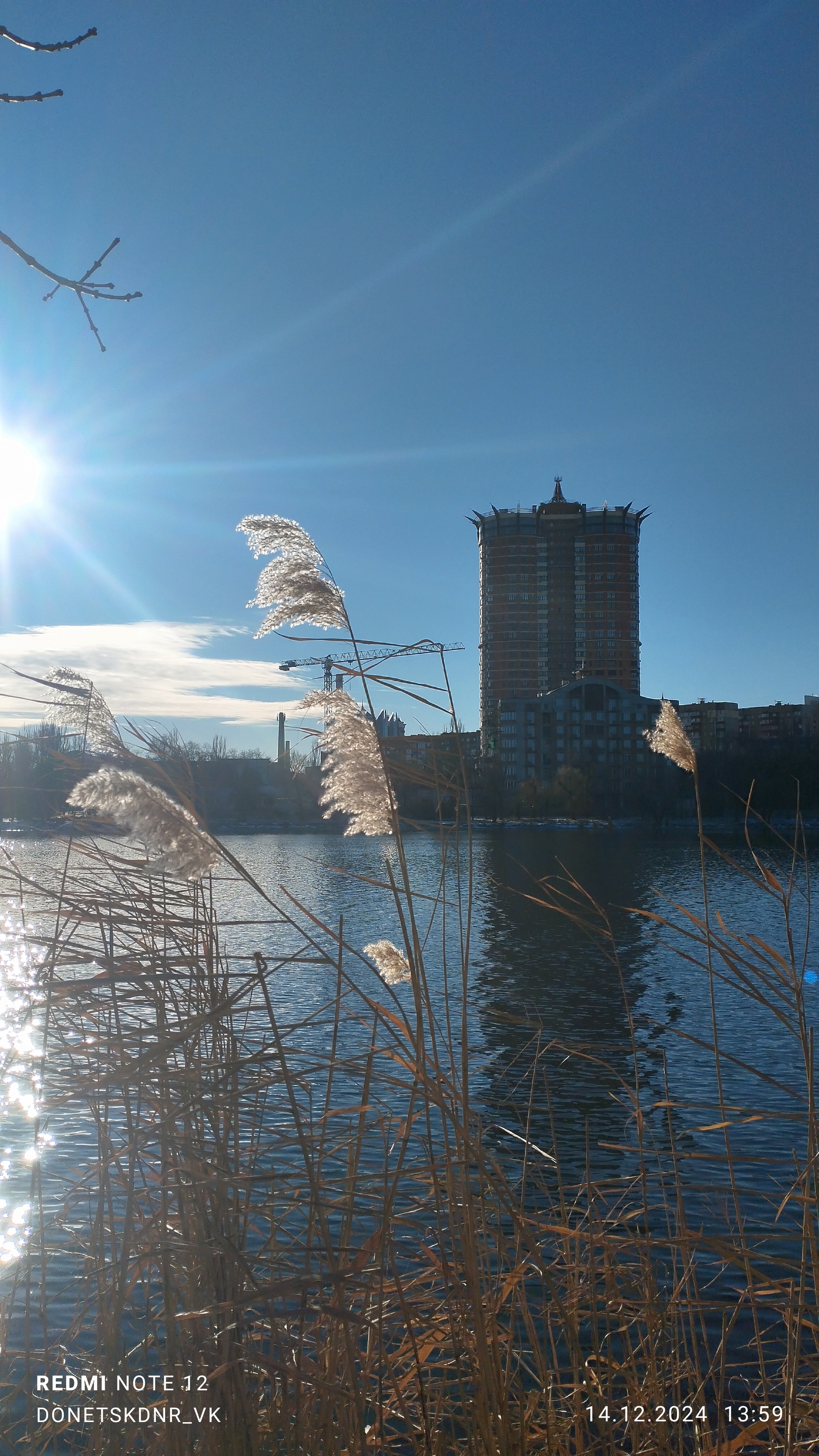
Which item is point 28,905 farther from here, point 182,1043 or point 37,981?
point 182,1043

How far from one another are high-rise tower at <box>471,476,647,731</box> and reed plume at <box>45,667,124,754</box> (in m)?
116

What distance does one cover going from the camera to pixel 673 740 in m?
3.66

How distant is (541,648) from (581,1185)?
11785 centimetres

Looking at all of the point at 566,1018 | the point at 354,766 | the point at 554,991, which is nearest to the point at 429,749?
the point at 354,766

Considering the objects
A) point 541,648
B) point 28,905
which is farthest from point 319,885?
point 541,648

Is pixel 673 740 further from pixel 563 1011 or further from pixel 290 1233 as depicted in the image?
pixel 563 1011

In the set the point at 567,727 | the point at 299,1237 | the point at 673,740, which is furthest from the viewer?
the point at 567,727

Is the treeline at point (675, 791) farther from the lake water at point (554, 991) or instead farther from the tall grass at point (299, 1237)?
the tall grass at point (299, 1237)

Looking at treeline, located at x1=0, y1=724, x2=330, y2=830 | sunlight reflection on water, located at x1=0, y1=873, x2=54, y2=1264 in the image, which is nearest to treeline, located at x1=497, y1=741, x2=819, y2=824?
treeline, located at x1=0, y1=724, x2=330, y2=830

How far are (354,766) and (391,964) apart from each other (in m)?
0.60

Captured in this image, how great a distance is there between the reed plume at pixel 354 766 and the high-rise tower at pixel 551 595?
116m

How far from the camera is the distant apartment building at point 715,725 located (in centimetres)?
8362

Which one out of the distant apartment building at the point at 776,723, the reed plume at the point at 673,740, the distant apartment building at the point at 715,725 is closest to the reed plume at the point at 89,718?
the reed plume at the point at 673,740

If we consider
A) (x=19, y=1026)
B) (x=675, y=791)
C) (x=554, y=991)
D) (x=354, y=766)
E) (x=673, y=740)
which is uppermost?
(x=673, y=740)
